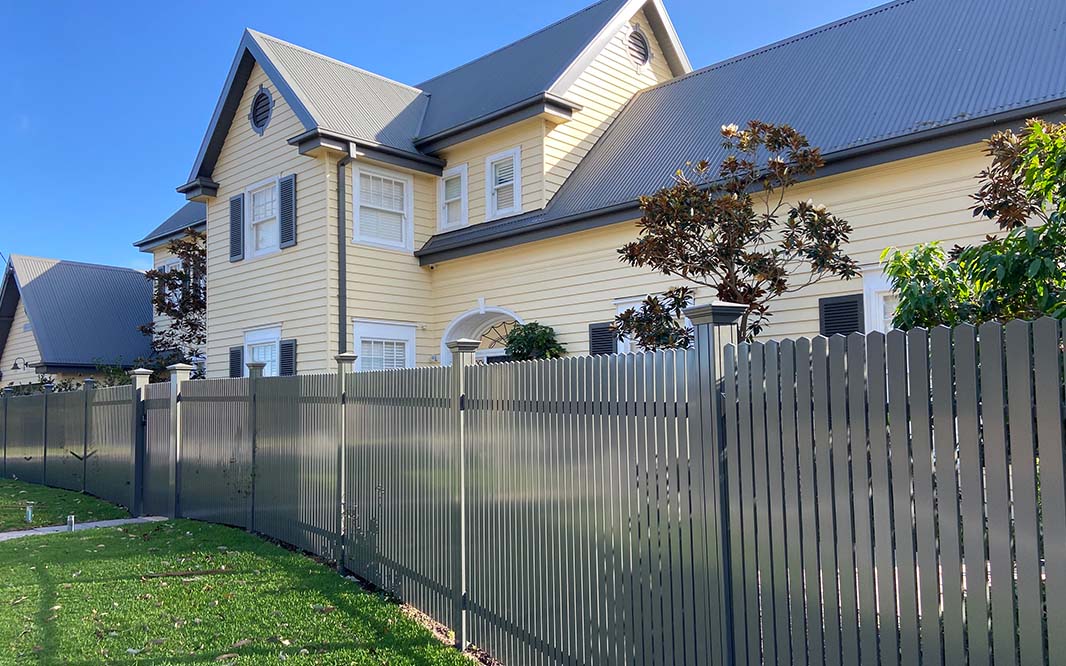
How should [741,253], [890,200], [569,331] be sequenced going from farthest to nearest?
[569,331] < [890,200] < [741,253]

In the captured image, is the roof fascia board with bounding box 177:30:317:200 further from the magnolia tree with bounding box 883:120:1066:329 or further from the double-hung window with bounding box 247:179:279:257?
the magnolia tree with bounding box 883:120:1066:329

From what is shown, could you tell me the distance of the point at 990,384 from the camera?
101 inches

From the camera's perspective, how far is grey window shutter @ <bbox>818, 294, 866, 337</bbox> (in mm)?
9914

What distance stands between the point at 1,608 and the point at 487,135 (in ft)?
35.6

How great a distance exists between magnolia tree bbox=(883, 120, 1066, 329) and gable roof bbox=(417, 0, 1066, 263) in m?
4.24

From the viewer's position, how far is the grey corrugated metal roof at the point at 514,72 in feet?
49.1

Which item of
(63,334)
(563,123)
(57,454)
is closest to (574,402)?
(563,123)

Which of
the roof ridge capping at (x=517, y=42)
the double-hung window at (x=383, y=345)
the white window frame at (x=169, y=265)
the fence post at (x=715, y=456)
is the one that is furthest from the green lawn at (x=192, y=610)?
the white window frame at (x=169, y=265)

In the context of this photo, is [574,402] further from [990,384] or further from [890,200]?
[890,200]

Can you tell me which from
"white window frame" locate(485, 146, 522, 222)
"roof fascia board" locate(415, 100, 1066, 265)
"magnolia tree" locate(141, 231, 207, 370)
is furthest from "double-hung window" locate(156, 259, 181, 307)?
"roof fascia board" locate(415, 100, 1066, 265)

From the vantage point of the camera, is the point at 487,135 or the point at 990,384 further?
the point at 487,135

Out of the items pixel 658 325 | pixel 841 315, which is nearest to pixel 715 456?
pixel 658 325

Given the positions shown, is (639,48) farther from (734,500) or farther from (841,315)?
(734,500)

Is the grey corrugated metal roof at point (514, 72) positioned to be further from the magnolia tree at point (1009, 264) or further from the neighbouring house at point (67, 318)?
Result: the neighbouring house at point (67, 318)
